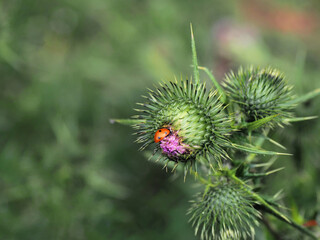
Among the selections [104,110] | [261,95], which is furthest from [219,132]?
[104,110]

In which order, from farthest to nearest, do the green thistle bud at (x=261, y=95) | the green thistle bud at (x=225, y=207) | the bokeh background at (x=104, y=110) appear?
the bokeh background at (x=104, y=110), the green thistle bud at (x=261, y=95), the green thistle bud at (x=225, y=207)

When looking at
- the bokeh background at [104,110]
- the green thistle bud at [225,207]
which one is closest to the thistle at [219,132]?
the green thistle bud at [225,207]

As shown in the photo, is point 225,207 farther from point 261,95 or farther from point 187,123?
point 261,95

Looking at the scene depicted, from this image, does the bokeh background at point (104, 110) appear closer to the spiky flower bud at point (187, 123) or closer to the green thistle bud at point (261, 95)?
the green thistle bud at point (261, 95)

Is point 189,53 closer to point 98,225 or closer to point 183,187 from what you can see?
point 183,187

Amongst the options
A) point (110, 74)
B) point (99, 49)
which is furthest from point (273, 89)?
point (99, 49)

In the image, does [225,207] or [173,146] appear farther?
[225,207]

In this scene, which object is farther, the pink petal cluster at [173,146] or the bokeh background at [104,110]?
the bokeh background at [104,110]

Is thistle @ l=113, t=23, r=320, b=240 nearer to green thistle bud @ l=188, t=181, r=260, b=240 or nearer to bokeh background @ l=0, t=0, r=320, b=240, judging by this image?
green thistle bud @ l=188, t=181, r=260, b=240
